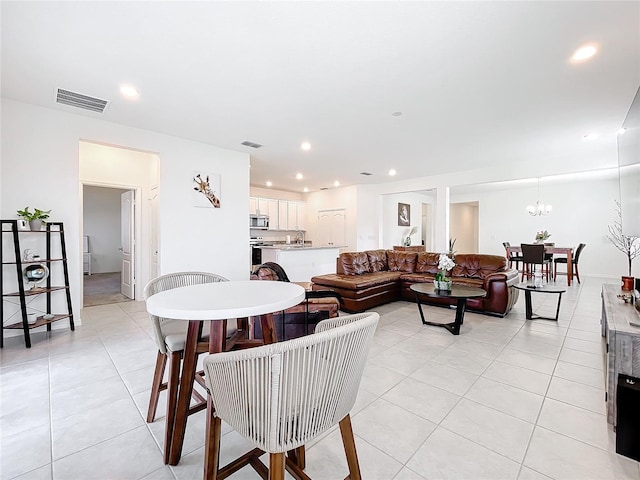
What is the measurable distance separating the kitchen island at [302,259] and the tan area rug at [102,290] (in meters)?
2.84

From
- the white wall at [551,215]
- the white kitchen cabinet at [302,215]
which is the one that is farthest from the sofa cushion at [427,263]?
the white kitchen cabinet at [302,215]

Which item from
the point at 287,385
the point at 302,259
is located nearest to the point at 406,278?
the point at 302,259

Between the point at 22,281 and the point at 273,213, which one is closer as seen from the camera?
the point at 22,281

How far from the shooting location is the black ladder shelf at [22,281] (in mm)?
3135

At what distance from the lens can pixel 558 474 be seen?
1442 millimetres

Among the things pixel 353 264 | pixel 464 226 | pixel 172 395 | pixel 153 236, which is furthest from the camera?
pixel 464 226

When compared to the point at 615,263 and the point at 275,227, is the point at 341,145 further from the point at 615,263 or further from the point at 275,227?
the point at 615,263

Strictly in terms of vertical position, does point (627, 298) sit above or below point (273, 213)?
below

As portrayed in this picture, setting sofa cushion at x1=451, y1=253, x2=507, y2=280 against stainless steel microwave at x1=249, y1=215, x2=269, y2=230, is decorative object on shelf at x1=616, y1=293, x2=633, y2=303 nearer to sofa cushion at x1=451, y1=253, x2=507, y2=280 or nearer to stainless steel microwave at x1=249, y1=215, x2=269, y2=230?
sofa cushion at x1=451, y1=253, x2=507, y2=280

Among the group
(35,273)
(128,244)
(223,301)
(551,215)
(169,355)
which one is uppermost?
(551,215)

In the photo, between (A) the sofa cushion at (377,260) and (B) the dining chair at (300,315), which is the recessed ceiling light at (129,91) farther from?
(A) the sofa cushion at (377,260)

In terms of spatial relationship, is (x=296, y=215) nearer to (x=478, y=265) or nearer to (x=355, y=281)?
(x=355, y=281)

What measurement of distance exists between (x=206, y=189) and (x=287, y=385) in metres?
4.58

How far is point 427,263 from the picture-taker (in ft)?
18.2
